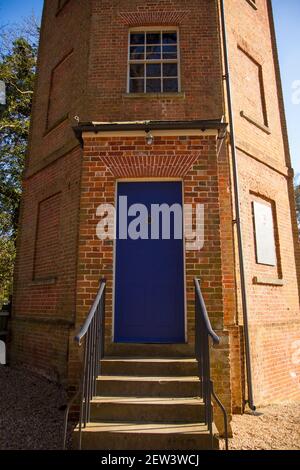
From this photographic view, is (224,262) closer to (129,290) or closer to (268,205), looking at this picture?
(129,290)

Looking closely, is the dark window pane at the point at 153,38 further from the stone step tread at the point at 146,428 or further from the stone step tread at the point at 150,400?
the stone step tread at the point at 146,428

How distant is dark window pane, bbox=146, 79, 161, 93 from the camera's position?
20.8 ft

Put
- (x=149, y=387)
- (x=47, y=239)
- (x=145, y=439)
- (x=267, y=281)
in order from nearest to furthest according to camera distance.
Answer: (x=145, y=439) < (x=149, y=387) < (x=267, y=281) < (x=47, y=239)

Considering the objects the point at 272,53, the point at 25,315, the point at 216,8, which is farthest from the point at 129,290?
the point at 272,53

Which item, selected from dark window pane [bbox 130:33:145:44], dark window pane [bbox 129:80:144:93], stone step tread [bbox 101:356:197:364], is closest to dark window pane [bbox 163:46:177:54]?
dark window pane [bbox 130:33:145:44]

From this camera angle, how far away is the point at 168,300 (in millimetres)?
4840

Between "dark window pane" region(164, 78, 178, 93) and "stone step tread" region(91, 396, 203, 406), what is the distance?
5.39 metres

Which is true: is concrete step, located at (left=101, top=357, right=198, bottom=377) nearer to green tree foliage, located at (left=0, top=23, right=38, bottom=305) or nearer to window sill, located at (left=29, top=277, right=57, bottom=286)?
window sill, located at (left=29, top=277, right=57, bottom=286)

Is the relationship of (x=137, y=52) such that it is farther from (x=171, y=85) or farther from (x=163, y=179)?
(x=163, y=179)

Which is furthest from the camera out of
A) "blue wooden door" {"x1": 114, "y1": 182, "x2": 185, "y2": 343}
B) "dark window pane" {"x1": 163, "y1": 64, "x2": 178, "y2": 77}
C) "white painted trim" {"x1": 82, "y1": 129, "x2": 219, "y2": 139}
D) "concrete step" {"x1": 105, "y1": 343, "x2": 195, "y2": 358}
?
"dark window pane" {"x1": 163, "y1": 64, "x2": 178, "y2": 77}

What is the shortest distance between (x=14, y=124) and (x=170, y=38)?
7672mm

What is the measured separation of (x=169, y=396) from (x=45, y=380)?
3.01 meters

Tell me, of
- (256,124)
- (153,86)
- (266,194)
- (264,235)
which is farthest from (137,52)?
(264,235)

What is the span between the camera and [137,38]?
6.71 meters
